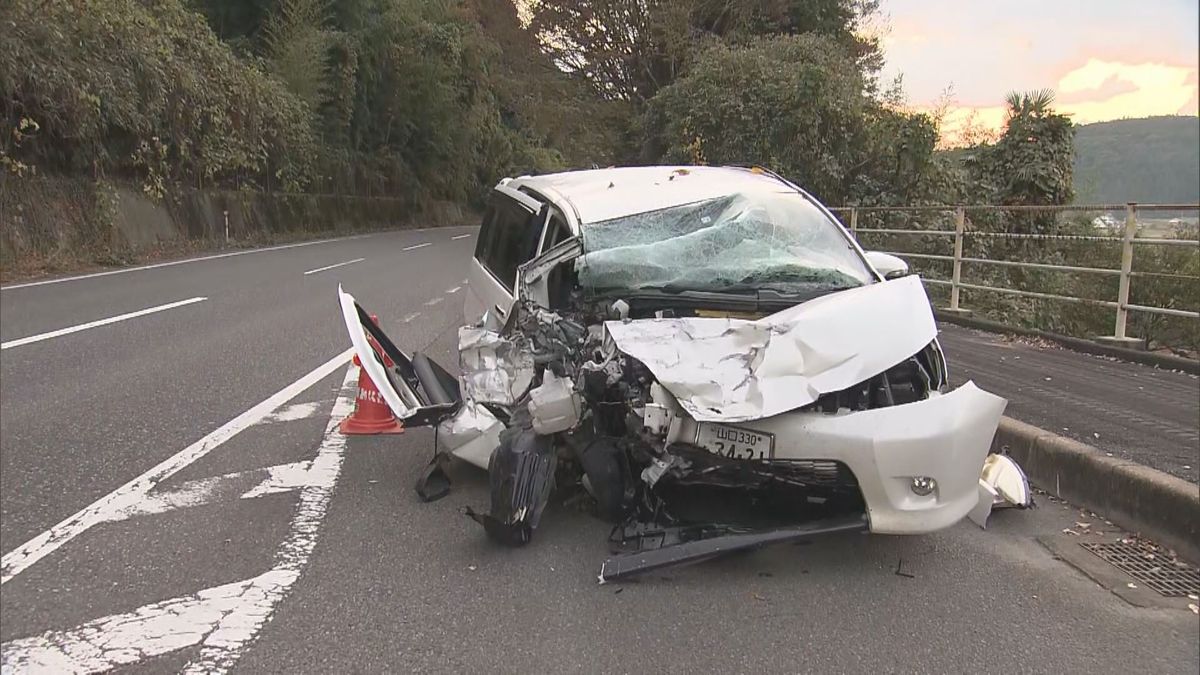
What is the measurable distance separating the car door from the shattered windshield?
0.70 m

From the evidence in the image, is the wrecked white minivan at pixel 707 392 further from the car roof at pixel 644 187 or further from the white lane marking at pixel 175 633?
the white lane marking at pixel 175 633

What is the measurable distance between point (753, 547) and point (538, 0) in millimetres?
26887

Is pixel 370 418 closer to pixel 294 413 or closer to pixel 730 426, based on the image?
pixel 294 413

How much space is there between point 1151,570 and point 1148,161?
5.30 metres

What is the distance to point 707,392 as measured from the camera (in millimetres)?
3559

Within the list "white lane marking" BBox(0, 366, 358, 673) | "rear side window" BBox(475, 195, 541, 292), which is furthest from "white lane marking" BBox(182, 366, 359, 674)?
"rear side window" BBox(475, 195, 541, 292)

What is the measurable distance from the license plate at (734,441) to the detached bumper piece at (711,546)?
0.34 m

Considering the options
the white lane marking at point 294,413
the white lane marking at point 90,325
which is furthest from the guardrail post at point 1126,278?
the white lane marking at point 90,325

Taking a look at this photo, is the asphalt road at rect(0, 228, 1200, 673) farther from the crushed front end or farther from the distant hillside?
the distant hillside

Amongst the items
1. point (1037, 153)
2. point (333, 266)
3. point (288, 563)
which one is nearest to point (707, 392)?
point (288, 563)

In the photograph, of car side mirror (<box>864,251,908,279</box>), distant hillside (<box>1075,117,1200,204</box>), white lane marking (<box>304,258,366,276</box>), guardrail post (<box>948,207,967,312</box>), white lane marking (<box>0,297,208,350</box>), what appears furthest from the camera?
white lane marking (<box>304,258,366,276</box>)

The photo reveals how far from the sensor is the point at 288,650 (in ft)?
9.83

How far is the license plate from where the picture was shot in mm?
3527

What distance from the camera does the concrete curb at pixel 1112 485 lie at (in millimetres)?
4000
